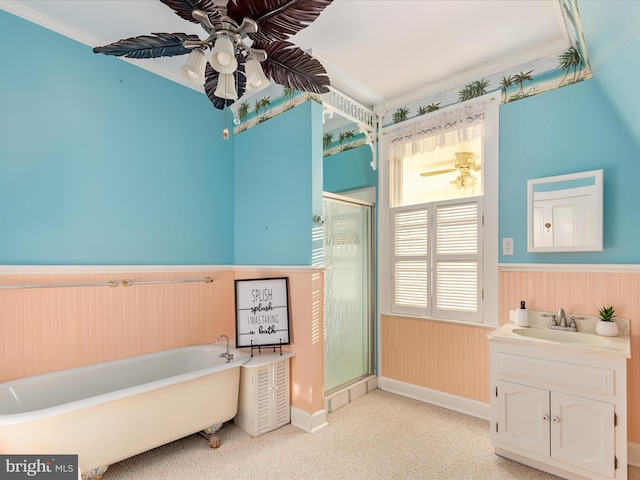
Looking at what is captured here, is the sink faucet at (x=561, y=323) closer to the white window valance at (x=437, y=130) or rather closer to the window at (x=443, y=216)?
the window at (x=443, y=216)

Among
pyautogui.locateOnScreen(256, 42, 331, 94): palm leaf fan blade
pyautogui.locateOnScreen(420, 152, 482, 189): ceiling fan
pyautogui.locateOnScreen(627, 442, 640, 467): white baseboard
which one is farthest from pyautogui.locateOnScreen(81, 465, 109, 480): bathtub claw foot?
pyautogui.locateOnScreen(420, 152, 482, 189): ceiling fan

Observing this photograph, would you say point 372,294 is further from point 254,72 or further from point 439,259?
point 254,72

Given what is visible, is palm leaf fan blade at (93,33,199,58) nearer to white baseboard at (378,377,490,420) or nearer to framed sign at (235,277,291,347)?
framed sign at (235,277,291,347)

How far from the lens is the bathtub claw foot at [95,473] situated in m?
1.88

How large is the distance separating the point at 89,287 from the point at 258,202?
143 centimetres

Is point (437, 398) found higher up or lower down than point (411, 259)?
lower down

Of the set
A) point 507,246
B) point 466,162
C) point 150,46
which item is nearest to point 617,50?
point 507,246

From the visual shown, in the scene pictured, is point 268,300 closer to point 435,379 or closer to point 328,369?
point 328,369

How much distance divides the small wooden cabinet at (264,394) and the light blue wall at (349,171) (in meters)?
1.83

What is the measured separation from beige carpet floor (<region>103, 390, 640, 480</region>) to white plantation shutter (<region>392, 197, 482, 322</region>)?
2.95ft

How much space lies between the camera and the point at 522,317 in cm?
249

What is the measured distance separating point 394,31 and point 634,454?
3.10 metres

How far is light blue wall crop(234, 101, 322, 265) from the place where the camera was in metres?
2.75

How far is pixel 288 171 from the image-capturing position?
9.48 feet
